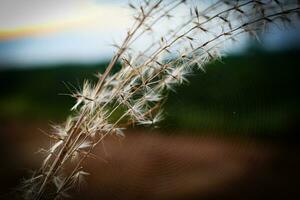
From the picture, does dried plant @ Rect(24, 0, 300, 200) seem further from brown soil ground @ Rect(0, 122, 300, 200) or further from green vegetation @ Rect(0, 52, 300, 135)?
green vegetation @ Rect(0, 52, 300, 135)

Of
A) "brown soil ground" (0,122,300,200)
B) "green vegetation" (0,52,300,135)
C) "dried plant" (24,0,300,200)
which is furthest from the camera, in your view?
"green vegetation" (0,52,300,135)

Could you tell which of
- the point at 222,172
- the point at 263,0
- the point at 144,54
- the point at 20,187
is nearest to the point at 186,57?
the point at 144,54

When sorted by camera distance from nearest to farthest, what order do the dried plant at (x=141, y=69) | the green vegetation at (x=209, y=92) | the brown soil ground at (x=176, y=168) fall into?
the dried plant at (x=141, y=69), the brown soil ground at (x=176, y=168), the green vegetation at (x=209, y=92)

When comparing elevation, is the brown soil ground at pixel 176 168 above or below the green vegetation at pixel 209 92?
below

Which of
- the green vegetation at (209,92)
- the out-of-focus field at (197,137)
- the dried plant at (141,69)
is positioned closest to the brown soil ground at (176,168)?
the out-of-focus field at (197,137)

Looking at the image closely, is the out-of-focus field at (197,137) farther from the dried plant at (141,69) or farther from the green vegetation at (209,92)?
the dried plant at (141,69)

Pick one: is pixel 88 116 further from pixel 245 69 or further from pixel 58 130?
pixel 245 69

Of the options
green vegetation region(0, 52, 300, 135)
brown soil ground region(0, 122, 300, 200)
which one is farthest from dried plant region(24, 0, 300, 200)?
green vegetation region(0, 52, 300, 135)

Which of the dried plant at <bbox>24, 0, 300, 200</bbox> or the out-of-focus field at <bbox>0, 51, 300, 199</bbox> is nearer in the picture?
the dried plant at <bbox>24, 0, 300, 200</bbox>
